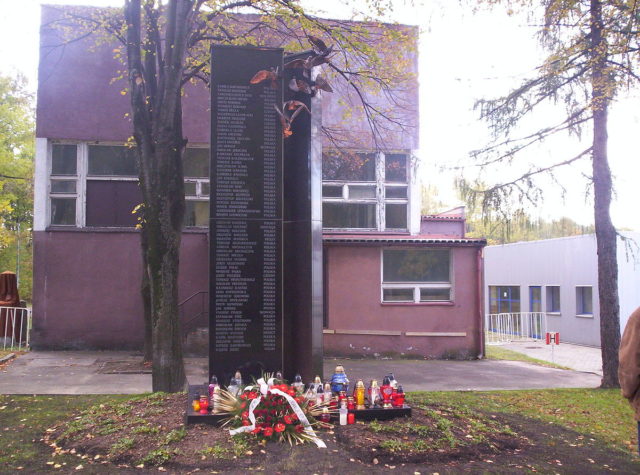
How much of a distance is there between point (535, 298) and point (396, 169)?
15.0 metres

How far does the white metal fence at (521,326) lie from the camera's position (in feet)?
84.3

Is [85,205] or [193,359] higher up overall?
[85,205]

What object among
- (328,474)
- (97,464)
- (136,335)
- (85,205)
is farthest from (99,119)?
A: (328,474)

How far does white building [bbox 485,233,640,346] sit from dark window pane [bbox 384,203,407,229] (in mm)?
9588

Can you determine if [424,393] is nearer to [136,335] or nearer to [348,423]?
[348,423]

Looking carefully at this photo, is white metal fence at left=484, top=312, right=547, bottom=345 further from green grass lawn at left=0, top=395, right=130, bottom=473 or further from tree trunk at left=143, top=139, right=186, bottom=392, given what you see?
green grass lawn at left=0, top=395, right=130, bottom=473

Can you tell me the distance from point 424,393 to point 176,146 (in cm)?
584

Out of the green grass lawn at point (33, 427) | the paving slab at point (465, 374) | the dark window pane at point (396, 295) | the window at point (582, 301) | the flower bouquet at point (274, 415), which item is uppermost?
the dark window pane at point (396, 295)

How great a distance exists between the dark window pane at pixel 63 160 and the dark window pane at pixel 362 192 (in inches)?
302

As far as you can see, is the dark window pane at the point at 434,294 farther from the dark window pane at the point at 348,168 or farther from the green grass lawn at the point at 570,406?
the green grass lawn at the point at 570,406

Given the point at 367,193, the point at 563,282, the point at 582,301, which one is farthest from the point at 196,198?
the point at 582,301

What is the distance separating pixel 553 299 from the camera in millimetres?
27984

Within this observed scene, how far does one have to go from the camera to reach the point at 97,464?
219 inches

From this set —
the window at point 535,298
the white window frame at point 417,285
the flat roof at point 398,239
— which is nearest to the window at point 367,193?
the flat roof at point 398,239
